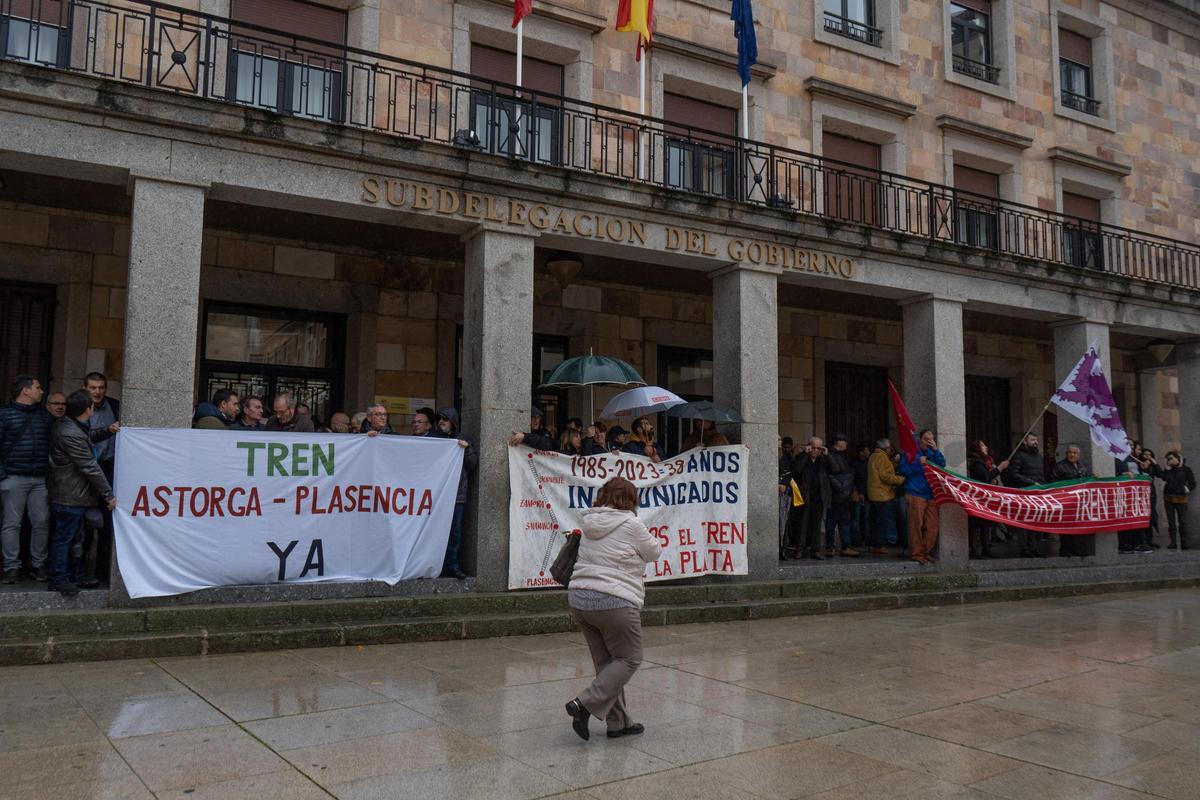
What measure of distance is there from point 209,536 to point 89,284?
468 cm

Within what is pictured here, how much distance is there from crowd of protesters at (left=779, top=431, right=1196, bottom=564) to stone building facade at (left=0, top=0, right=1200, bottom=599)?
2.28ft

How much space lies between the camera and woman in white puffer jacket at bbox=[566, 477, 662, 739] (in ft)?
18.2

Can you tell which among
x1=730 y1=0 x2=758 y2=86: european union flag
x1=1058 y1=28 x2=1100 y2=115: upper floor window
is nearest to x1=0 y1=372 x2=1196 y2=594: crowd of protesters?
x1=730 y1=0 x2=758 y2=86: european union flag

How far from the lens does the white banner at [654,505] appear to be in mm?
10289

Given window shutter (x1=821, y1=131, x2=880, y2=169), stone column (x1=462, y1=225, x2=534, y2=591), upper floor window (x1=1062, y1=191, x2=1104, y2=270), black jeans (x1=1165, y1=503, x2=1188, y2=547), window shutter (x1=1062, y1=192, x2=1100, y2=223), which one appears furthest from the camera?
window shutter (x1=1062, y1=192, x2=1100, y2=223)

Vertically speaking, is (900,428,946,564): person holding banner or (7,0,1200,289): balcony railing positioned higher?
(7,0,1200,289): balcony railing

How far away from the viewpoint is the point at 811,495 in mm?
13383

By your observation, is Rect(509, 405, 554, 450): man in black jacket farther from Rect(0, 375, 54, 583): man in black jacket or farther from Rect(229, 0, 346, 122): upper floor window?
Rect(229, 0, 346, 122): upper floor window

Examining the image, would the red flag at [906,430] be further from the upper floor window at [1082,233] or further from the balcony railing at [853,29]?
the balcony railing at [853,29]

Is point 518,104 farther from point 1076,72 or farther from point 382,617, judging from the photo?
point 1076,72

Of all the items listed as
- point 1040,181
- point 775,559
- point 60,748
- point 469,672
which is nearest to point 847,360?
point 1040,181

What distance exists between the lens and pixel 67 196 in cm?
1082

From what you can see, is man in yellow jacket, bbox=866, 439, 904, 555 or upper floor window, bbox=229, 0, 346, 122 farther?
man in yellow jacket, bbox=866, 439, 904, 555

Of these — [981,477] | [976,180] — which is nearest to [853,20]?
[976,180]
